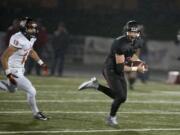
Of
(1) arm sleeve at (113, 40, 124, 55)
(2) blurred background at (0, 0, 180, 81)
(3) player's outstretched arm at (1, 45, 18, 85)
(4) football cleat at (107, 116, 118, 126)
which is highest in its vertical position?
(1) arm sleeve at (113, 40, 124, 55)

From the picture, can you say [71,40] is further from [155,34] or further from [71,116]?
[71,116]

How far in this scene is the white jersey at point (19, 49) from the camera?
10.4 metres

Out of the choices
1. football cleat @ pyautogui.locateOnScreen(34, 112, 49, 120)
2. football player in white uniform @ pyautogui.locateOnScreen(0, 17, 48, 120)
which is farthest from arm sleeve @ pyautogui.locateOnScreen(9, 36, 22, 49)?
football cleat @ pyautogui.locateOnScreen(34, 112, 49, 120)

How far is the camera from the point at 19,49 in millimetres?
10469

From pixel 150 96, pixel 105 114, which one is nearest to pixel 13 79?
pixel 105 114

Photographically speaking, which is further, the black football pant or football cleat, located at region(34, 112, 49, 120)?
football cleat, located at region(34, 112, 49, 120)

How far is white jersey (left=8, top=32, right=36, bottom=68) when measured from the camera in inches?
408

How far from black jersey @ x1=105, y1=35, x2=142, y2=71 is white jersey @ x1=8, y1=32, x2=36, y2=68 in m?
1.35

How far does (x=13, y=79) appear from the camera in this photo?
10.3 meters

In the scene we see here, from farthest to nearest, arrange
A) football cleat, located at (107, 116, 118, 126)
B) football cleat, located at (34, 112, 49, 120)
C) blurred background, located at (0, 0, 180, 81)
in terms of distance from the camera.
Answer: blurred background, located at (0, 0, 180, 81) → football cleat, located at (34, 112, 49, 120) → football cleat, located at (107, 116, 118, 126)

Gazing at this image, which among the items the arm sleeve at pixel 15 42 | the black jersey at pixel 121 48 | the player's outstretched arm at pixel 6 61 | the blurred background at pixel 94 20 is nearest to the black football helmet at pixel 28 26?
the arm sleeve at pixel 15 42

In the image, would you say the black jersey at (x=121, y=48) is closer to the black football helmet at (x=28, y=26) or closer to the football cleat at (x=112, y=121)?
the football cleat at (x=112, y=121)

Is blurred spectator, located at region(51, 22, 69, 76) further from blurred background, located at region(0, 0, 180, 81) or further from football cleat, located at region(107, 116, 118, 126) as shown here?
football cleat, located at region(107, 116, 118, 126)

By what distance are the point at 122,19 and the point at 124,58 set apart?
1973cm
